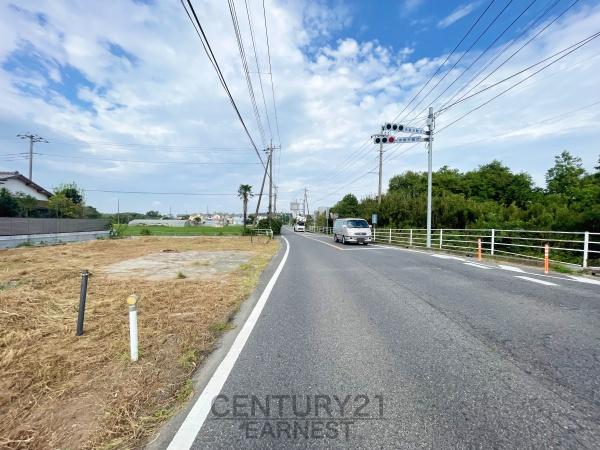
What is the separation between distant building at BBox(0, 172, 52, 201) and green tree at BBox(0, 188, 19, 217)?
10.5m

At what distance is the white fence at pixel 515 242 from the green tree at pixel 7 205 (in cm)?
3629

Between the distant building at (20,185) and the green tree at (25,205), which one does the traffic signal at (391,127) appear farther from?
the distant building at (20,185)

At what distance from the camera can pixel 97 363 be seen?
3.88 metres

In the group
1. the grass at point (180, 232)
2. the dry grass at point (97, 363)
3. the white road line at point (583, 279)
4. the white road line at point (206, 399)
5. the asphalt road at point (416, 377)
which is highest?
the white road line at point (583, 279)

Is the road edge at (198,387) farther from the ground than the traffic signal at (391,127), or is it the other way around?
the traffic signal at (391,127)

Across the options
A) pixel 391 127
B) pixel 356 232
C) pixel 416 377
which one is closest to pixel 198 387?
pixel 416 377

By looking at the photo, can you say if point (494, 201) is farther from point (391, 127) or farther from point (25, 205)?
point (25, 205)

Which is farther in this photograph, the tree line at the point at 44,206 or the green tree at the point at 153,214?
the green tree at the point at 153,214

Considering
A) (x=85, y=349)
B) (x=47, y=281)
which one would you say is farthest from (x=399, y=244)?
(x=85, y=349)

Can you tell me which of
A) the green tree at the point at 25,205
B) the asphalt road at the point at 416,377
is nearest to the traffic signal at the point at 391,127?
the asphalt road at the point at 416,377

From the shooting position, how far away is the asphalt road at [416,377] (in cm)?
251

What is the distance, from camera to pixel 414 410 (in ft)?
9.22

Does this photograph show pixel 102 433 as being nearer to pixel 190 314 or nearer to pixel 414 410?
pixel 414 410

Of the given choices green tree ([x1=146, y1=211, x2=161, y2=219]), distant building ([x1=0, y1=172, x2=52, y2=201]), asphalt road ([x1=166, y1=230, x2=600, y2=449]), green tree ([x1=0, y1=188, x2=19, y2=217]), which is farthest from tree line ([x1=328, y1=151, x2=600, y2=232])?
green tree ([x1=146, y1=211, x2=161, y2=219])
